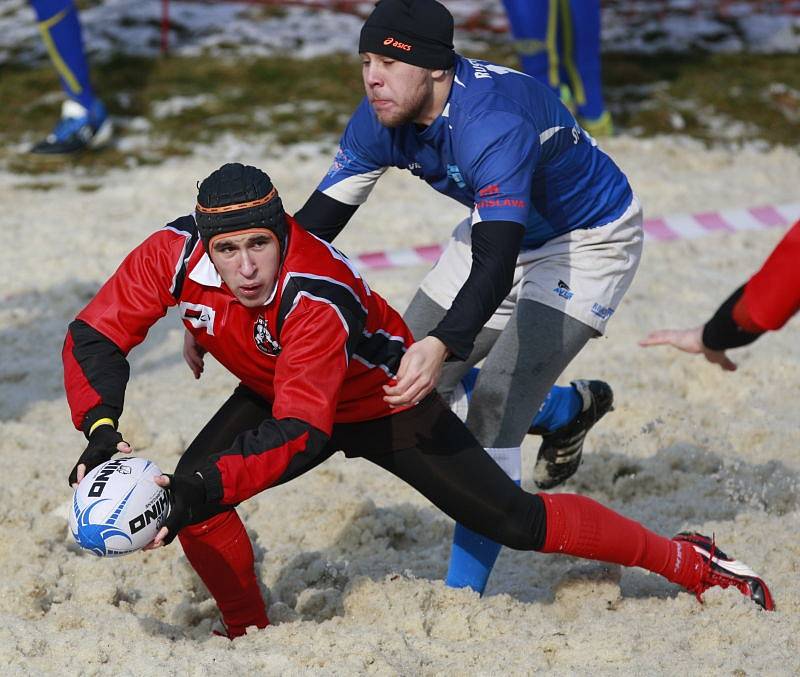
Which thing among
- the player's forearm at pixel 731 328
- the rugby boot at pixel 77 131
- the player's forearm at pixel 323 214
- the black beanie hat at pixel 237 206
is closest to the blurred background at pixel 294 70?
the rugby boot at pixel 77 131

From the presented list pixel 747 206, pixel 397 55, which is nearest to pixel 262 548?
pixel 397 55

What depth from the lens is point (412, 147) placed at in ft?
14.0

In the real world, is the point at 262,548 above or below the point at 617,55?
above

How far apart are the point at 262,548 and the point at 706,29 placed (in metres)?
10.5

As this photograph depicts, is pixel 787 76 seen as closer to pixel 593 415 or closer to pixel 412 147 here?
pixel 593 415

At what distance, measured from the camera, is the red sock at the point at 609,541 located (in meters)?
4.08

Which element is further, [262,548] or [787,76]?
[787,76]

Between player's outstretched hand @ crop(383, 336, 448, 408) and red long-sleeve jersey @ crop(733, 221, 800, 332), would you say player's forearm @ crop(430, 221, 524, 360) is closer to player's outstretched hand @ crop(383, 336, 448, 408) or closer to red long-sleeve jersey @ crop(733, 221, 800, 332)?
player's outstretched hand @ crop(383, 336, 448, 408)

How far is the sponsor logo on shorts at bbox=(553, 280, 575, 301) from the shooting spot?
4375 millimetres

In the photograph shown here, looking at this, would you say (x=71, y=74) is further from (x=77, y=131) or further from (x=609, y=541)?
(x=609, y=541)

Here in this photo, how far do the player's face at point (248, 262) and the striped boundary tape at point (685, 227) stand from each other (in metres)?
4.58

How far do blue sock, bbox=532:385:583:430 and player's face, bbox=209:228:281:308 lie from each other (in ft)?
5.54

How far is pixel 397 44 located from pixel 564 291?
1028 mm

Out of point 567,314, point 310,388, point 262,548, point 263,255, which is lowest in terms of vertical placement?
point 262,548
